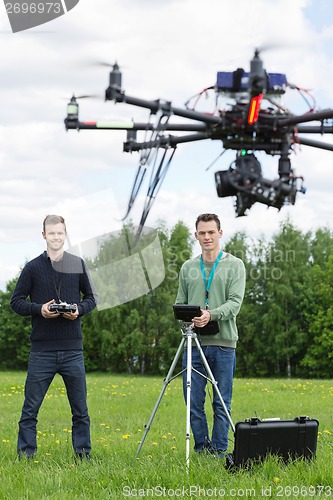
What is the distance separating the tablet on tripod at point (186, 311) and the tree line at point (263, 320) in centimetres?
3883

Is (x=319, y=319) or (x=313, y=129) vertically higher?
(x=313, y=129)

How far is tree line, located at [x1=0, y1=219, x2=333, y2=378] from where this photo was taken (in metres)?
46.7

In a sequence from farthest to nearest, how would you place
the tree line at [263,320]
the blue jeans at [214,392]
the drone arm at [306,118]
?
the tree line at [263,320], the drone arm at [306,118], the blue jeans at [214,392]

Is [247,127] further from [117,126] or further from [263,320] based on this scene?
[263,320]

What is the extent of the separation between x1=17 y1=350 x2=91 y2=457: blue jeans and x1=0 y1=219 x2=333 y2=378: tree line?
38.5 m

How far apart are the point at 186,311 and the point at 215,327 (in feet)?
1.22

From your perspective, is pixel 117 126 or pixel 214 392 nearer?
pixel 214 392

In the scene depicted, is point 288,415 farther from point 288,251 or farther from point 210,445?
point 288,251

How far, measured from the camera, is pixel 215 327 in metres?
5.95

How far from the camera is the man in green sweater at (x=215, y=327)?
19.6 ft

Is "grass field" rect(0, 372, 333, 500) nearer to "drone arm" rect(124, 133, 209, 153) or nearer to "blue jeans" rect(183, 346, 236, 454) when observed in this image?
"blue jeans" rect(183, 346, 236, 454)

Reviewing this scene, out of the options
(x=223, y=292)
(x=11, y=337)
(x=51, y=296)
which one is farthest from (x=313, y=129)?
(x=11, y=337)

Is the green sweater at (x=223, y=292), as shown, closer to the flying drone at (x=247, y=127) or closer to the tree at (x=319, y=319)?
the flying drone at (x=247, y=127)

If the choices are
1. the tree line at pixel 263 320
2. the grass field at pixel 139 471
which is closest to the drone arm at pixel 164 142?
the grass field at pixel 139 471
